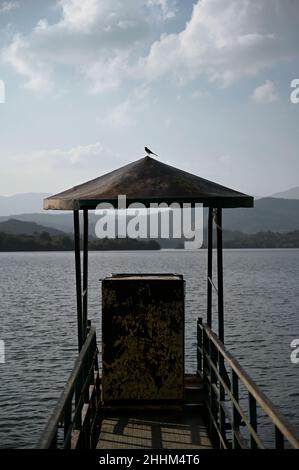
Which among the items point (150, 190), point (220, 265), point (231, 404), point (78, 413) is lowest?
point (78, 413)

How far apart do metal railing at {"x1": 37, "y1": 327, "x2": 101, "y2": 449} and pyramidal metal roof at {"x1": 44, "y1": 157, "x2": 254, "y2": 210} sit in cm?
187

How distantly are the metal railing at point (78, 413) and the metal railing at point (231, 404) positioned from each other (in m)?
1.51

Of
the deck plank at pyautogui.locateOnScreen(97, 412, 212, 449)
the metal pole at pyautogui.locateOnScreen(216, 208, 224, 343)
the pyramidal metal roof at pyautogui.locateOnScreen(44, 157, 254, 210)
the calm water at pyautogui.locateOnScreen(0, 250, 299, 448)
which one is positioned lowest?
the calm water at pyautogui.locateOnScreen(0, 250, 299, 448)

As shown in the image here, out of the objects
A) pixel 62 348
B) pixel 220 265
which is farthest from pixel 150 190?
pixel 62 348

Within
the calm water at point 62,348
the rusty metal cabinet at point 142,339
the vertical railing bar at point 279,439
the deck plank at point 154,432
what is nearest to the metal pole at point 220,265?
the rusty metal cabinet at point 142,339

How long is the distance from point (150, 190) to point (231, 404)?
3.27m

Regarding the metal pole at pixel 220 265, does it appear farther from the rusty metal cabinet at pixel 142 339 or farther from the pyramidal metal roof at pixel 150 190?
the rusty metal cabinet at pixel 142 339

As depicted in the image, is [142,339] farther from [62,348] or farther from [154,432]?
[62,348]

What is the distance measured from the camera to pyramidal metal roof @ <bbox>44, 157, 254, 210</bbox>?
8508mm

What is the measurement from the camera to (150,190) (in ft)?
28.6

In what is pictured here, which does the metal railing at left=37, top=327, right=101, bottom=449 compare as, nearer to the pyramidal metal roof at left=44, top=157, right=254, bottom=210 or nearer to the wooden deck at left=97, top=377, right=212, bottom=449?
the wooden deck at left=97, top=377, right=212, bottom=449

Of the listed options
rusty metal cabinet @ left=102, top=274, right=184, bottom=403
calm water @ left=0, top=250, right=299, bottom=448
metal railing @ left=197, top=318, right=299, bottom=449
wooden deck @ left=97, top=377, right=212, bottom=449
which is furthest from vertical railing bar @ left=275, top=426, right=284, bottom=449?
calm water @ left=0, top=250, right=299, bottom=448
